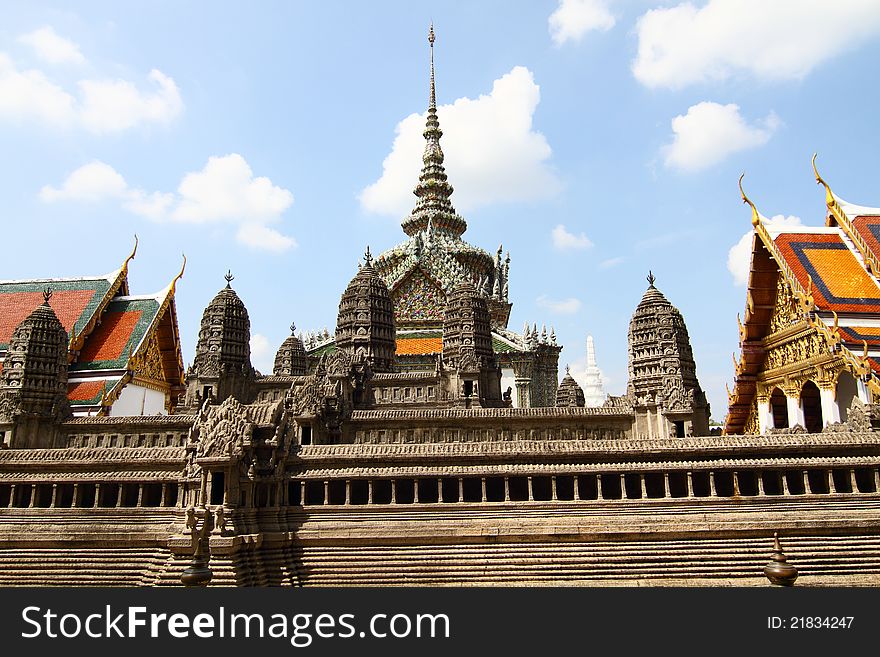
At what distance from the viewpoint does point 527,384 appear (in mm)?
55500

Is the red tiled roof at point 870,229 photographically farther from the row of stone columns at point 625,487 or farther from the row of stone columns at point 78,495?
the row of stone columns at point 78,495

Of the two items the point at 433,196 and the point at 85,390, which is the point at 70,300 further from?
the point at 433,196

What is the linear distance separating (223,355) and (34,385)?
10.4 metres

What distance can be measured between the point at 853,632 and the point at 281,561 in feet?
44.9

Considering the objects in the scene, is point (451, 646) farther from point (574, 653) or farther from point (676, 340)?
point (676, 340)

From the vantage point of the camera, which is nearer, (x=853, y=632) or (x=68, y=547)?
(x=853, y=632)

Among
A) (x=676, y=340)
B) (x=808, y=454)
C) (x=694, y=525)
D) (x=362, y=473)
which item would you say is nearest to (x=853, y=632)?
(x=694, y=525)

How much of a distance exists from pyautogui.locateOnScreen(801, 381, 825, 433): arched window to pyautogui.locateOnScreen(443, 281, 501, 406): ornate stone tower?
19.2 m

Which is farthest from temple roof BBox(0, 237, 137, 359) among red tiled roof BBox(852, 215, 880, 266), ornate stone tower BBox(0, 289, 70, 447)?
red tiled roof BBox(852, 215, 880, 266)

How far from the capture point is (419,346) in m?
57.2

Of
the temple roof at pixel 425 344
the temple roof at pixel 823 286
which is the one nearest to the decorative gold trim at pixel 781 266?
the temple roof at pixel 823 286

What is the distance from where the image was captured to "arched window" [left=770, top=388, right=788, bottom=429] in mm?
41500

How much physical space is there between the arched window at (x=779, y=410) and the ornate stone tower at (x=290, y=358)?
3441cm

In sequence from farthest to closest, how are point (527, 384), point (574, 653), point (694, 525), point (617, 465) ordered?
point (527, 384), point (617, 465), point (694, 525), point (574, 653)
